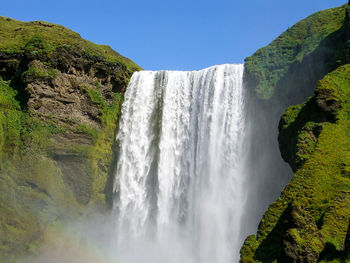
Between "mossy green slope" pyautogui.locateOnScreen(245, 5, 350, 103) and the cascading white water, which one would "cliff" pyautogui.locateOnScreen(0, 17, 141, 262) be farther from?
"mossy green slope" pyautogui.locateOnScreen(245, 5, 350, 103)

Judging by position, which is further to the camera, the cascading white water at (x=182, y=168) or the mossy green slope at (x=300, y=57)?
the cascading white water at (x=182, y=168)

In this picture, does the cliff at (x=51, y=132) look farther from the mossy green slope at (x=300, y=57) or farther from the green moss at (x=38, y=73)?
the mossy green slope at (x=300, y=57)

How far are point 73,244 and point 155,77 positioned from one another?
1416 cm

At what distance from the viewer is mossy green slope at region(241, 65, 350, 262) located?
8.41 metres


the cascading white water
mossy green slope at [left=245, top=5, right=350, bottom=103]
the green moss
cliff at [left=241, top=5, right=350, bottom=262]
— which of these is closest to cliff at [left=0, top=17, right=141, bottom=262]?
the green moss

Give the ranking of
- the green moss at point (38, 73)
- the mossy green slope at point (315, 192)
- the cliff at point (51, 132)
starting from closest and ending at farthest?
the mossy green slope at point (315, 192)
the cliff at point (51, 132)
the green moss at point (38, 73)

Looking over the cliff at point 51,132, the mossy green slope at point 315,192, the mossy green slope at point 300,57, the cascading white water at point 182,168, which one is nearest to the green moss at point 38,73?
the cliff at point 51,132

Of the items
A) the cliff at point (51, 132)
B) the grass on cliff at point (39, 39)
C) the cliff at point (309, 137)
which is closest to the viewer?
the cliff at point (309, 137)

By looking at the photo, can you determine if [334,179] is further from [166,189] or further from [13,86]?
[13,86]

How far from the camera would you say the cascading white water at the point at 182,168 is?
70.5ft

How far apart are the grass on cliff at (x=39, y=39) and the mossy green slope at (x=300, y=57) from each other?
11630 mm

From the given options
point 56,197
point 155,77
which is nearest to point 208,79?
point 155,77

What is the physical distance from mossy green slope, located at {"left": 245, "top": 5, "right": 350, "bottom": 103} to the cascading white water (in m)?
1.73

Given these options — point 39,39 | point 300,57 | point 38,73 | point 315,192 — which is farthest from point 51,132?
point 300,57
